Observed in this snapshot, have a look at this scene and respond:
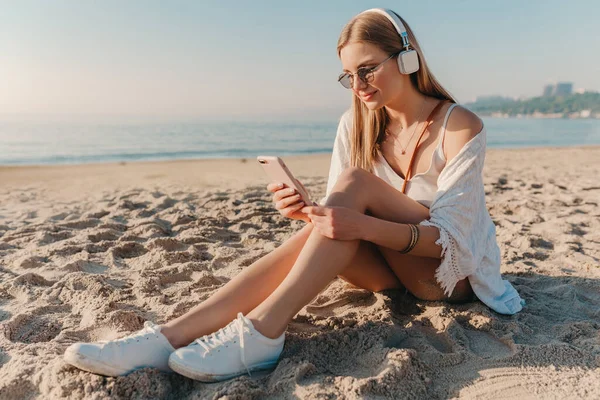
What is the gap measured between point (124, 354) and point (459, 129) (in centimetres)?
183

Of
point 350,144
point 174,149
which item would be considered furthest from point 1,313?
point 174,149

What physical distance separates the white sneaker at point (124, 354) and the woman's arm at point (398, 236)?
A: 97 centimetres

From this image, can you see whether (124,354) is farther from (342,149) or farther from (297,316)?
(342,149)

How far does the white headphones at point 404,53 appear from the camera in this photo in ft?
8.19

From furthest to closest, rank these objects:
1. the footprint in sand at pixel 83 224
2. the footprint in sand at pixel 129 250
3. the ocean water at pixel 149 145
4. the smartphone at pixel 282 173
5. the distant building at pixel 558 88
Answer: the distant building at pixel 558 88 < the ocean water at pixel 149 145 < the footprint in sand at pixel 83 224 < the footprint in sand at pixel 129 250 < the smartphone at pixel 282 173

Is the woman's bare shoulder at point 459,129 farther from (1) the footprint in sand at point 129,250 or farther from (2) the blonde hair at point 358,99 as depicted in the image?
(1) the footprint in sand at point 129,250

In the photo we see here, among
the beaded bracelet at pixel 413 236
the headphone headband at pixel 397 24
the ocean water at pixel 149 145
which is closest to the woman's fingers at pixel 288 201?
the beaded bracelet at pixel 413 236

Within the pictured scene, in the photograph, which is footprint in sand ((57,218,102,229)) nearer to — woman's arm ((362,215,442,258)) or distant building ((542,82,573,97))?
woman's arm ((362,215,442,258))

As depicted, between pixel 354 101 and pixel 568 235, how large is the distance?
7.44 feet

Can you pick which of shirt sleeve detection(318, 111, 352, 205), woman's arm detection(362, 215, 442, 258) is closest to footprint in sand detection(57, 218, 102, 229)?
shirt sleeve detection(318, 111, 352, 205)

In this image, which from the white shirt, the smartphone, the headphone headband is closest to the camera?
the smartphone

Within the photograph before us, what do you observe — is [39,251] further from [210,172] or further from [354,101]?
[210,172]

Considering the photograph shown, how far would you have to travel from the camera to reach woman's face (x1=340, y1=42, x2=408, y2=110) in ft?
8.23

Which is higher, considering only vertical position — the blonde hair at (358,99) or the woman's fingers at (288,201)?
the blonde hair at (358,99)
